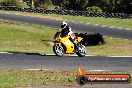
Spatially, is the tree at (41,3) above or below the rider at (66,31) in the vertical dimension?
below

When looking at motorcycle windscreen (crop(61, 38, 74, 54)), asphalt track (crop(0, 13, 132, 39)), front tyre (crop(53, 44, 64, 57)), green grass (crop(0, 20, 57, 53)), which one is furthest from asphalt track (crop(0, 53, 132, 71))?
asphalt track (crop(0, 13, 132, 39))

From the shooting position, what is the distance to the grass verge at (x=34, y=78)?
46.6 feet

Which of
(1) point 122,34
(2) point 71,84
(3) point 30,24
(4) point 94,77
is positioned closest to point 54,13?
(3) point 30,24

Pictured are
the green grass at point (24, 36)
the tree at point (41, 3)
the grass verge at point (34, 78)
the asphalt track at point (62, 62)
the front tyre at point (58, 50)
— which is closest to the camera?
the grass verge at point (34, 78)

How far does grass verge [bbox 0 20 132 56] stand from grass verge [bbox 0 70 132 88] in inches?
426

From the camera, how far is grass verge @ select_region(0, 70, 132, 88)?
14.2 metres

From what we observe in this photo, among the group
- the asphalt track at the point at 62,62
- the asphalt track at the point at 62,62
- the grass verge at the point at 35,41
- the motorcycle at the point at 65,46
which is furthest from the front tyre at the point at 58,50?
the grass verge at the point at 35,41

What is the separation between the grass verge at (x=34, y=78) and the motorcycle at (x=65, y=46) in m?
4.14

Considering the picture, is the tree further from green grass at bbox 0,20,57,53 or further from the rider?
the rider

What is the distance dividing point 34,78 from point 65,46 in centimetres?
609

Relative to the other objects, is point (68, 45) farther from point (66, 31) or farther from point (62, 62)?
point (62, 62)

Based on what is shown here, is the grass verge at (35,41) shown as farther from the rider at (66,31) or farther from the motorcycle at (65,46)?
the rider at (66,31)

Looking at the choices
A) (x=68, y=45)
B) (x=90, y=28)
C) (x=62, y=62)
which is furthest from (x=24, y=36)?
(x=62, y=62)

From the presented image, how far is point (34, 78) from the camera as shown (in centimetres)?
1505
